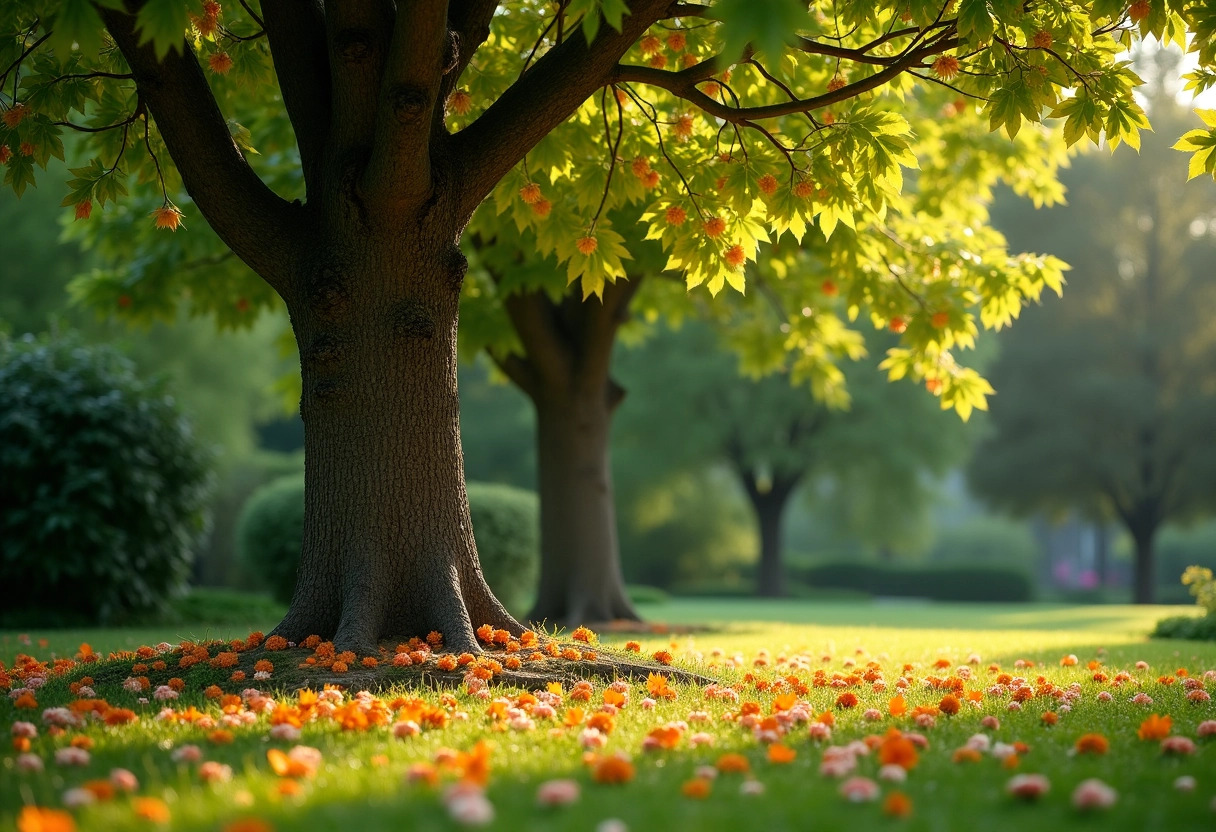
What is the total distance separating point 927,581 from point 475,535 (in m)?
23.3

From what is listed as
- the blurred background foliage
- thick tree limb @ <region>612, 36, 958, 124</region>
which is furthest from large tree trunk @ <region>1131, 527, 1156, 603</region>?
thick tree limb @ <region>612, 36, 958, 124</region>

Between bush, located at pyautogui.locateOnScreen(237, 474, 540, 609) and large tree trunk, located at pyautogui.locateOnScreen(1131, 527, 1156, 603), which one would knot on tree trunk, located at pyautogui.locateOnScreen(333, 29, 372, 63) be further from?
large tree trunk, located at pyautogui.locateOnScreen(1131, 527, 1156, 603)

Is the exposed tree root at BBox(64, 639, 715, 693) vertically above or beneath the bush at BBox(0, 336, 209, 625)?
beneath

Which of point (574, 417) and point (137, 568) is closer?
point (574, 417)

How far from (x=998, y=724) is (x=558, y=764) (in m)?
1.89

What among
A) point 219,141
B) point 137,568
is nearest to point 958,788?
point 219,141

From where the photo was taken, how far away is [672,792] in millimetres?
2852

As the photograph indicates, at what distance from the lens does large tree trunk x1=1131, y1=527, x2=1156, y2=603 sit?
27.1 meters

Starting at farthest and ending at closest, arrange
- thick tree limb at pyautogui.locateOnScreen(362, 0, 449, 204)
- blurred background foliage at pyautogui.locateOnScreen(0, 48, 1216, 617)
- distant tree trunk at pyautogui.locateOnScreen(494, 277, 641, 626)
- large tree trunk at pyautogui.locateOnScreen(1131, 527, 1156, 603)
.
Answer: large tree trunk at pyautogui.locateOnScreen(1131, 527, 1156, 603) → blurred background foliage at pyautogui.locateOnScreen(0, 48, 1216, 617) → distant tree trunk at pyautogui.locateOnScreen(494, 277, 641, 626) → thick tree limb at pyautogui.locateOnScreen(362, 0, 449, 204)

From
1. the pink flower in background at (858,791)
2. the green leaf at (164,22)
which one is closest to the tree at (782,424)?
the green leaf at (164,22)

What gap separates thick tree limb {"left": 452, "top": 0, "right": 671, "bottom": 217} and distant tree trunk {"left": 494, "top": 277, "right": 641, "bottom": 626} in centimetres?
580

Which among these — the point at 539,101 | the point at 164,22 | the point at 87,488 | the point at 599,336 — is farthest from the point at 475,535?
the point at 164,22

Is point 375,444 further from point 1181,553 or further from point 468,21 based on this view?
point 1181,553

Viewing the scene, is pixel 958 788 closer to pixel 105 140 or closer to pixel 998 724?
pixel 998 724
